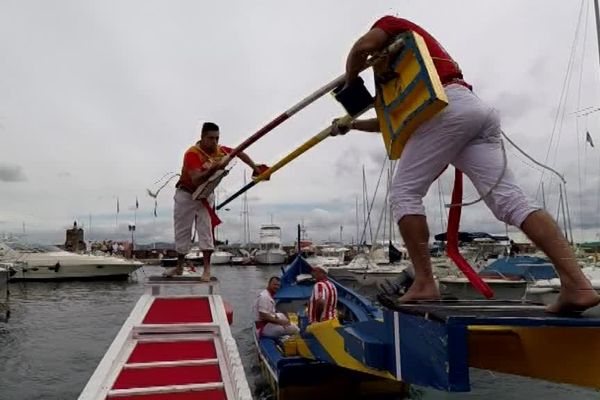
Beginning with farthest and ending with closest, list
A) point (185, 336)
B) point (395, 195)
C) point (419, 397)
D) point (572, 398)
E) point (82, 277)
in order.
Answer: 1. point (82, 277)
2. point (572, 398)
3. point (419, 397)
4. point (185, 336)
5. point (395, 195)

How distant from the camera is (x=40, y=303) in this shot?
32906 millimetres

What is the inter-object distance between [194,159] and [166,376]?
12.1ft

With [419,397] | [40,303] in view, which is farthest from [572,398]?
[40,303]

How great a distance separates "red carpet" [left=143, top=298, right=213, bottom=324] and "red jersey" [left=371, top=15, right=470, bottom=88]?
3.23 m

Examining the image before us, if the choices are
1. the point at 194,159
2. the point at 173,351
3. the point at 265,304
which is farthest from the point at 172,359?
the point at 265,304

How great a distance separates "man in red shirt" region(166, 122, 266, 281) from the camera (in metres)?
7.10

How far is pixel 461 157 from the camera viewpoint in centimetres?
376

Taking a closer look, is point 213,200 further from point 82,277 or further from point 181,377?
point 82,277

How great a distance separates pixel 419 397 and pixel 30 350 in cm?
1461

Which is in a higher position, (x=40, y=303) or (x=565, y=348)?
(x=565, y=348)

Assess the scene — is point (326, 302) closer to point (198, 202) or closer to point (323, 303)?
point (323, 303)

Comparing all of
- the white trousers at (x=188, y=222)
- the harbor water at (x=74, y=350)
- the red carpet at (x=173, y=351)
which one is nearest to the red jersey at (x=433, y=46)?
the red carpet at (x=173, y=351)

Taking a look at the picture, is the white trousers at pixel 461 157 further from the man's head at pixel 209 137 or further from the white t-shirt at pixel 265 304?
the white t-shirt at pixel 265 304

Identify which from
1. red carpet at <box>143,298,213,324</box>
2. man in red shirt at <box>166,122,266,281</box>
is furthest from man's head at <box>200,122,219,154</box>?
red carpet at <box>143,298,213,324</box>
